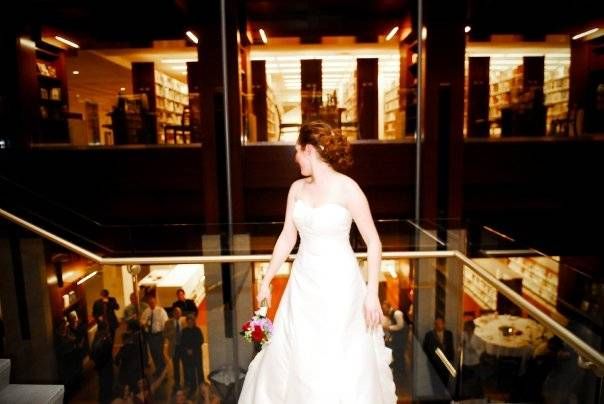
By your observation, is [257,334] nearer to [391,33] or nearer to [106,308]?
[106,308]

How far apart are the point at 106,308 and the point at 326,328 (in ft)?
13.9

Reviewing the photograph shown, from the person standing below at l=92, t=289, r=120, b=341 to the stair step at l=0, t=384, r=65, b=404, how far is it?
269 centimetres

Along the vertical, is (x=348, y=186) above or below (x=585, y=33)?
below

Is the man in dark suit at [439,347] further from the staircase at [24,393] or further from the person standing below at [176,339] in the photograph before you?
the staircase at [24,393]

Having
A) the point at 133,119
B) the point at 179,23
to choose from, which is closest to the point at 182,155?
the point at 133,119

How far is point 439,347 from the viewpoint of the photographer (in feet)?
16.2

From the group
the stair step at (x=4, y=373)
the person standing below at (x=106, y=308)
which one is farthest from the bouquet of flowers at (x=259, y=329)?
the person standing below at (x=106, y=308)

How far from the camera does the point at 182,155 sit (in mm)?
7734

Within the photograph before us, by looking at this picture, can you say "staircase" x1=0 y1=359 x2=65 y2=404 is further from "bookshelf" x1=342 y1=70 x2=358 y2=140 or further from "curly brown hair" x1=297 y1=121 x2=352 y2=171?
"bookshelf" x1=342 y1=70 x2=358 y2=140

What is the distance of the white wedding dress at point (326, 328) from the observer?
216 cm

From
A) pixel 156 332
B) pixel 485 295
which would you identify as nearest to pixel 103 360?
pixel 156 332

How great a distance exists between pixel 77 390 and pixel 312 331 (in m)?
2.79

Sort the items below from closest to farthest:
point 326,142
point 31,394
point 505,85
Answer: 1. point 326,142
2. point 31,394
3. point 505,85

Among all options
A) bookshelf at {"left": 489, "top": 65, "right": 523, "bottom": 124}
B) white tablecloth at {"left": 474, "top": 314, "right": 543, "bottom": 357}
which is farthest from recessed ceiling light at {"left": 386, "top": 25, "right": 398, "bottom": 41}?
white tablecloth at {"left": 474, "top": 314, "right": 543, "bottom": 357}
